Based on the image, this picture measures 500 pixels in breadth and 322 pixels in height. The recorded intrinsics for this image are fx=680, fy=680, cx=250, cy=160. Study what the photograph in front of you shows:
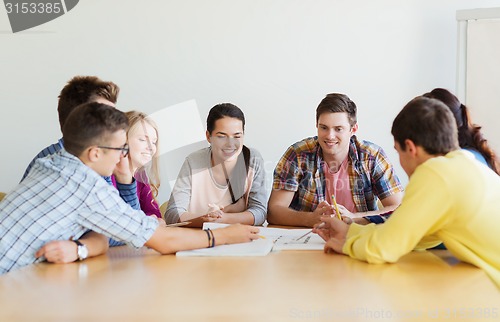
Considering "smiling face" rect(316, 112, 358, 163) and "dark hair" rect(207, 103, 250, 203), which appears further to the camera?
"dark hair" rect(207, 103, 250, 203)

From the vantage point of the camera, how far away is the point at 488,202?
1898 millimetres

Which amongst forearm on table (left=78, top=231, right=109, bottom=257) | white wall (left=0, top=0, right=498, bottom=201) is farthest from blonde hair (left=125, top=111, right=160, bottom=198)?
white wall (left=0, top=0, right=498, bottom=201)

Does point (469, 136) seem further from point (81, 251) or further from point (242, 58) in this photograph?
point (242, 58)

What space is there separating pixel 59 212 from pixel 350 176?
1.49 metres

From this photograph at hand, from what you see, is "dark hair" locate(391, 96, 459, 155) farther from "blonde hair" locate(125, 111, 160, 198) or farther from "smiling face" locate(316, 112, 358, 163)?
"blonde hair" locate(125, 111, 160, 198)

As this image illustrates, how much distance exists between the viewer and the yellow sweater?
1861 millimetres

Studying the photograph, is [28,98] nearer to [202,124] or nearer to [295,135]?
[202,124]

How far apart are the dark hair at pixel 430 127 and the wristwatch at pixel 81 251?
1.02 metres

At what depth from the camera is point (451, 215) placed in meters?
1.88

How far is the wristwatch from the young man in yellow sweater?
82 cm

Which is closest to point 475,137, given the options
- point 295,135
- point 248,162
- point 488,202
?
point 488,202

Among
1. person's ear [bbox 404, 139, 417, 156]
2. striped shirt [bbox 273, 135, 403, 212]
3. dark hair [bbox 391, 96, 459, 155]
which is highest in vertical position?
dark hair [bbox 391, 96, 459, 155]

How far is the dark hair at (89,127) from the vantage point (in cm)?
204

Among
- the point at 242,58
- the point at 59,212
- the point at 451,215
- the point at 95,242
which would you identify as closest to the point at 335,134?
the point at 451,215
